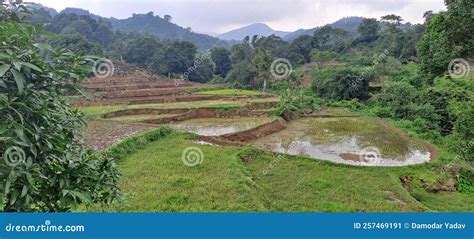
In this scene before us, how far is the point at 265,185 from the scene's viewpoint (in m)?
10.7

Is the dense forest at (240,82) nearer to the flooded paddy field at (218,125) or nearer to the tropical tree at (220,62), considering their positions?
the tropical tree at (220,62)

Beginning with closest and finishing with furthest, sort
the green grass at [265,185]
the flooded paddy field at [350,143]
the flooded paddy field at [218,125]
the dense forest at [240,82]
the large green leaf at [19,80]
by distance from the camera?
the large green leaf at [19,80] < the dense forest at [240,82] < the green grass at [265,185] < the flooded paddy field at [350,143] < the flooded paddy field at [218,125]

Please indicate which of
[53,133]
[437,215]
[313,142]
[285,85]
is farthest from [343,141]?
[285,85]

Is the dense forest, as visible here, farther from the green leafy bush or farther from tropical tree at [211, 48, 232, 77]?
tropical tree at [211, 48, 232, 77]

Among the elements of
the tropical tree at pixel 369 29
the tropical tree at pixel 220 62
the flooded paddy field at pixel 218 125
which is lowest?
the flooded paddy field at pixel 218 125

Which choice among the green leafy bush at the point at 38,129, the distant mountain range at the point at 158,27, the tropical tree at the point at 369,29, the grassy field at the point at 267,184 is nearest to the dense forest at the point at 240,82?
the green leafy bush at the point at 38,129

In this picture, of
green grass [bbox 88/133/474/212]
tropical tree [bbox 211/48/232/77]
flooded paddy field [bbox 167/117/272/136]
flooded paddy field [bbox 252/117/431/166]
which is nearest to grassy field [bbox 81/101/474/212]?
green grass [bbox 88/133/474/212]

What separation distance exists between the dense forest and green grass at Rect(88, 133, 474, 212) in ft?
9.08

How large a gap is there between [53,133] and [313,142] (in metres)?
15.6

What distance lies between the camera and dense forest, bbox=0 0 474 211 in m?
2.21

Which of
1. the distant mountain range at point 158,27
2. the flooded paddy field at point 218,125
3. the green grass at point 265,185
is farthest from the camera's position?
the distant mountain range at point 158,27

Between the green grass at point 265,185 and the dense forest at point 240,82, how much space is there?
Result: 109 inches

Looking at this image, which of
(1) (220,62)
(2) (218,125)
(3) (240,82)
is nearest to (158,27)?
(1) (220,62)

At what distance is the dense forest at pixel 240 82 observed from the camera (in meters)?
2.21
